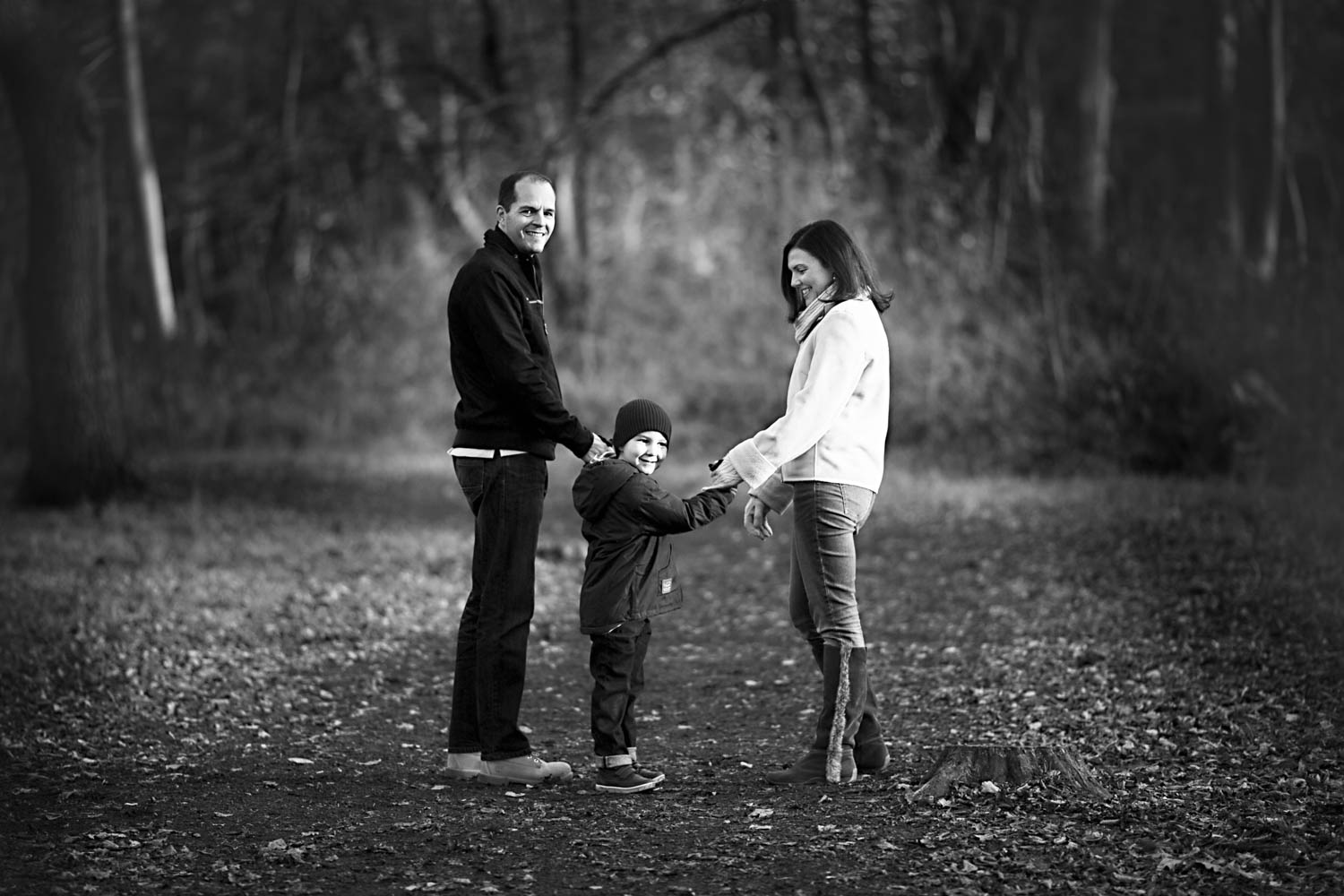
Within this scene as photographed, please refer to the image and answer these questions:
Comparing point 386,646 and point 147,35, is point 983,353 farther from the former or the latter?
point 147,35

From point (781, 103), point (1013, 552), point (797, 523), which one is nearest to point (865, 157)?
point (781, 103)

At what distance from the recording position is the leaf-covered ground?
5.45 meters

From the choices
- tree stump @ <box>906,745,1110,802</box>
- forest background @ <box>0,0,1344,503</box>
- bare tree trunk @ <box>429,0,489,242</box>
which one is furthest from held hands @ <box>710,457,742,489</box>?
bare tree trunk @ <box>429,0,489,242</box>

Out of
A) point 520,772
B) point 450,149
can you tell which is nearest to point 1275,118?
point 520,772

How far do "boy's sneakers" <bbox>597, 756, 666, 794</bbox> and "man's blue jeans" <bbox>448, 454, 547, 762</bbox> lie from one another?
0.37m

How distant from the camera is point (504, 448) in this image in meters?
6.35

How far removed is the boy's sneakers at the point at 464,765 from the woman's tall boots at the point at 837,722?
122cm

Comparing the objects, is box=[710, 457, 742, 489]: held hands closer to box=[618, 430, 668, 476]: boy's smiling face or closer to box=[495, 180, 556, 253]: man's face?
box=[618, 430, 668, 476]: boy's smiling face

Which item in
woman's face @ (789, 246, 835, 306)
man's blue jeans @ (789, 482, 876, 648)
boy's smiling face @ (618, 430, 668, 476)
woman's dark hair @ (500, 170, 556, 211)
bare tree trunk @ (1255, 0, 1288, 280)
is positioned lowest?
man's blue jeans @ (789, 482, 876, 648)

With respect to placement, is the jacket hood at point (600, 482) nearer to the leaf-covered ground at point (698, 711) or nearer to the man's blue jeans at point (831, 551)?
the man's blue jeans at point (831, 551)

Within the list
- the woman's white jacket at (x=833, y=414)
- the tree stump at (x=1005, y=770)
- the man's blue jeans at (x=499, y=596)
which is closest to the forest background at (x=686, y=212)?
the tree stump at (x=1005, y=770)

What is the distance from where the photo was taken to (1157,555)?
11.5 meters

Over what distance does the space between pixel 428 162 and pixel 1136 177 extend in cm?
1286

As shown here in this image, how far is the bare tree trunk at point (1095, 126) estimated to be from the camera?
18.5 metres
